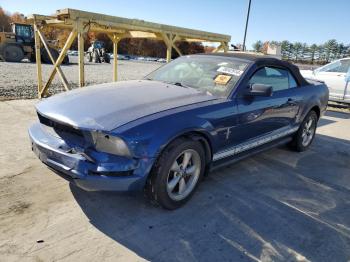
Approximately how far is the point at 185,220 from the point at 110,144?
1.04 m

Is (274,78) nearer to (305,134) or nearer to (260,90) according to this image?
(260,90)

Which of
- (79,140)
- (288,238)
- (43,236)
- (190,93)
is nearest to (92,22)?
(190,93)

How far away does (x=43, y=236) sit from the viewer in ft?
8.69

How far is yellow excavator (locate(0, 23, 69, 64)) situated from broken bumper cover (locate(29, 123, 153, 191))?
863 inches

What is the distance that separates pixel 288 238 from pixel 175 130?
4.62 feet

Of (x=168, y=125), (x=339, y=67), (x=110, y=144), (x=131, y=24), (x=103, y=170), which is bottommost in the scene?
(x=103, y=170)

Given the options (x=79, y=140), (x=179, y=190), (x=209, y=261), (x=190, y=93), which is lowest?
(x=209, y=261)

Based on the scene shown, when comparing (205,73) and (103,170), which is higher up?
(205,73)

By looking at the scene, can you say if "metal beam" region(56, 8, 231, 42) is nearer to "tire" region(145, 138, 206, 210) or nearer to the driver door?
the driver door

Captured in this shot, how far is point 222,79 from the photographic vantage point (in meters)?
3.87

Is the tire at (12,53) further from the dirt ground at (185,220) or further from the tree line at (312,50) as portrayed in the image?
the tree line at (312,50)

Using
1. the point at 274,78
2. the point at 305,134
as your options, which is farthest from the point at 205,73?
the point at 305,134

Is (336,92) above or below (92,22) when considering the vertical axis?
below

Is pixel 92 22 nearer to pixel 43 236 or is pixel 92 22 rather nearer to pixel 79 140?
pixel 79 140
